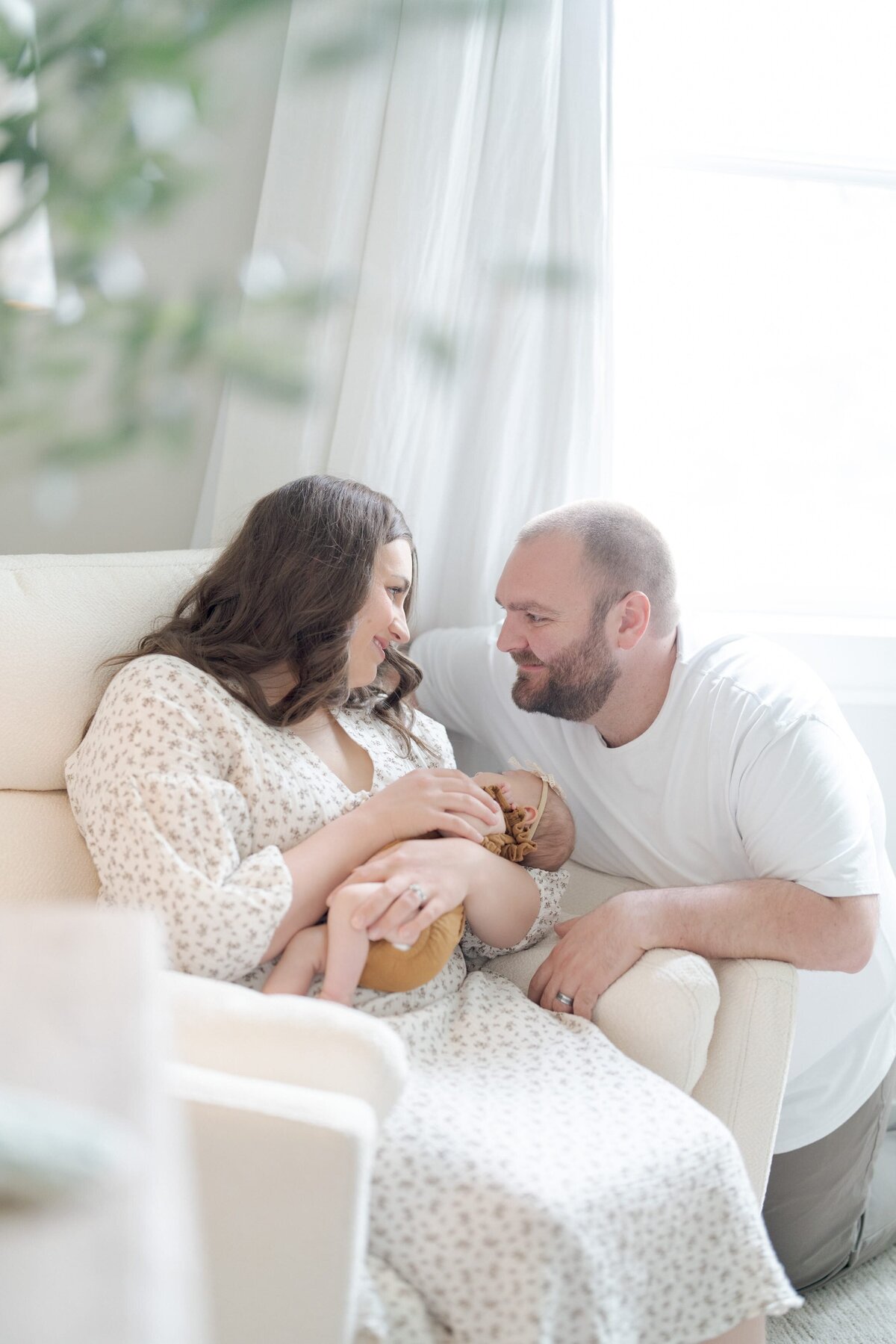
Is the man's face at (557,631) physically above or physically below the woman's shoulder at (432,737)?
above

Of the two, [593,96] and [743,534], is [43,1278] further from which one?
[743,534]

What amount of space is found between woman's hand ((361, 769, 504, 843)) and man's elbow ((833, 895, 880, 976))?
1.61 ft

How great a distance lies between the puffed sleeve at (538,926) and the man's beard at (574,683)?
10.4 inches

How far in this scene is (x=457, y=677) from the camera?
6.70 feet

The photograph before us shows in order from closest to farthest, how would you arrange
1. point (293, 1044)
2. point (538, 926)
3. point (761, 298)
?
point (293, 1044) → point (538, 926) → point (761, 298)

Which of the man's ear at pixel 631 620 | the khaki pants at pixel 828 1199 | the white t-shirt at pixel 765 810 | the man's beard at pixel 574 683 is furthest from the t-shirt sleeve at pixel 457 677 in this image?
the khaki pants at pixel 828 1199

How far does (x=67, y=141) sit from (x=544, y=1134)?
1.15 m

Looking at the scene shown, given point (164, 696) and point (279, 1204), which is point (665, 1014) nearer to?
point (279, 1204)

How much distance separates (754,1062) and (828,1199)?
1.64 ft

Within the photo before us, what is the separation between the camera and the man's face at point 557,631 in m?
1.76

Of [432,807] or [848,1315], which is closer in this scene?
[432,807]

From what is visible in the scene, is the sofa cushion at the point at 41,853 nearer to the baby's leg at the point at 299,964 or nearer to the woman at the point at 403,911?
the woman at the point at 403,911

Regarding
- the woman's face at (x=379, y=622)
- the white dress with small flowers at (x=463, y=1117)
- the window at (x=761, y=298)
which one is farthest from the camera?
the window at (x=761, y=298)

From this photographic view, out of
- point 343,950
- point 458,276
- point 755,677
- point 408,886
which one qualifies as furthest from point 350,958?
point 458,276
